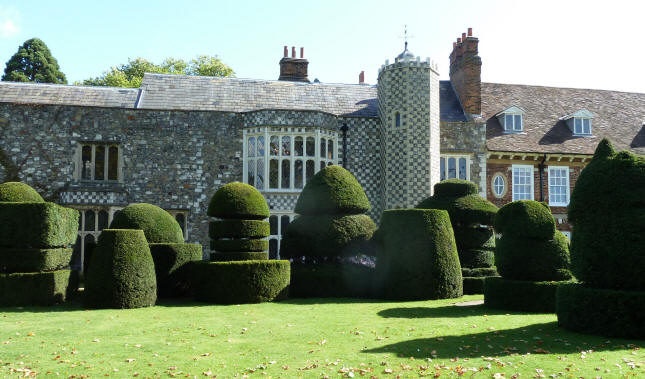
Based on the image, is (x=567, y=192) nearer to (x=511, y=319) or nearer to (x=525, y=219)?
(x=525, y=219)

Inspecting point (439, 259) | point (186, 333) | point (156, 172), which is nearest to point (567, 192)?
point (439, 259)

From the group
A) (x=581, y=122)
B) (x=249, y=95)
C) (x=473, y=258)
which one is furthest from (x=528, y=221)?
(x=581, y=122)

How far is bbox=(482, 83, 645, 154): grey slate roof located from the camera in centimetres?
2320

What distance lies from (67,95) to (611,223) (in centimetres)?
2033

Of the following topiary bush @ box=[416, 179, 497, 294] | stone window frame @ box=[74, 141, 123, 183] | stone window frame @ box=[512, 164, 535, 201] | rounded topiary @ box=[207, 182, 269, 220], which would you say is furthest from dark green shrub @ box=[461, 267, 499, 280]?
stone window frame @ box=[74, 141, 123, 183]

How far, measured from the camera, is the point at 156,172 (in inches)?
779

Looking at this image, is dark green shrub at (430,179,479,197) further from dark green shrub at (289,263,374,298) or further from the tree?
the tree

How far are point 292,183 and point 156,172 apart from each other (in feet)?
17.2

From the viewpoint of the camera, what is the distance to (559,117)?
25234 millimetres

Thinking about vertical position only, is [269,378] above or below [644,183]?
below

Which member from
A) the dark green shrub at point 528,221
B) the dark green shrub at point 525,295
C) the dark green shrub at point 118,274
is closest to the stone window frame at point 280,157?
the dark green shrub at point 118,274

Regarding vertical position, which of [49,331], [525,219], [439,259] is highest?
[525,219]

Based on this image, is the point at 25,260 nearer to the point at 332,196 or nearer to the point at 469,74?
the point at 332,196

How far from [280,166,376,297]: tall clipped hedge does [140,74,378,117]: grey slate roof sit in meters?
7.12
